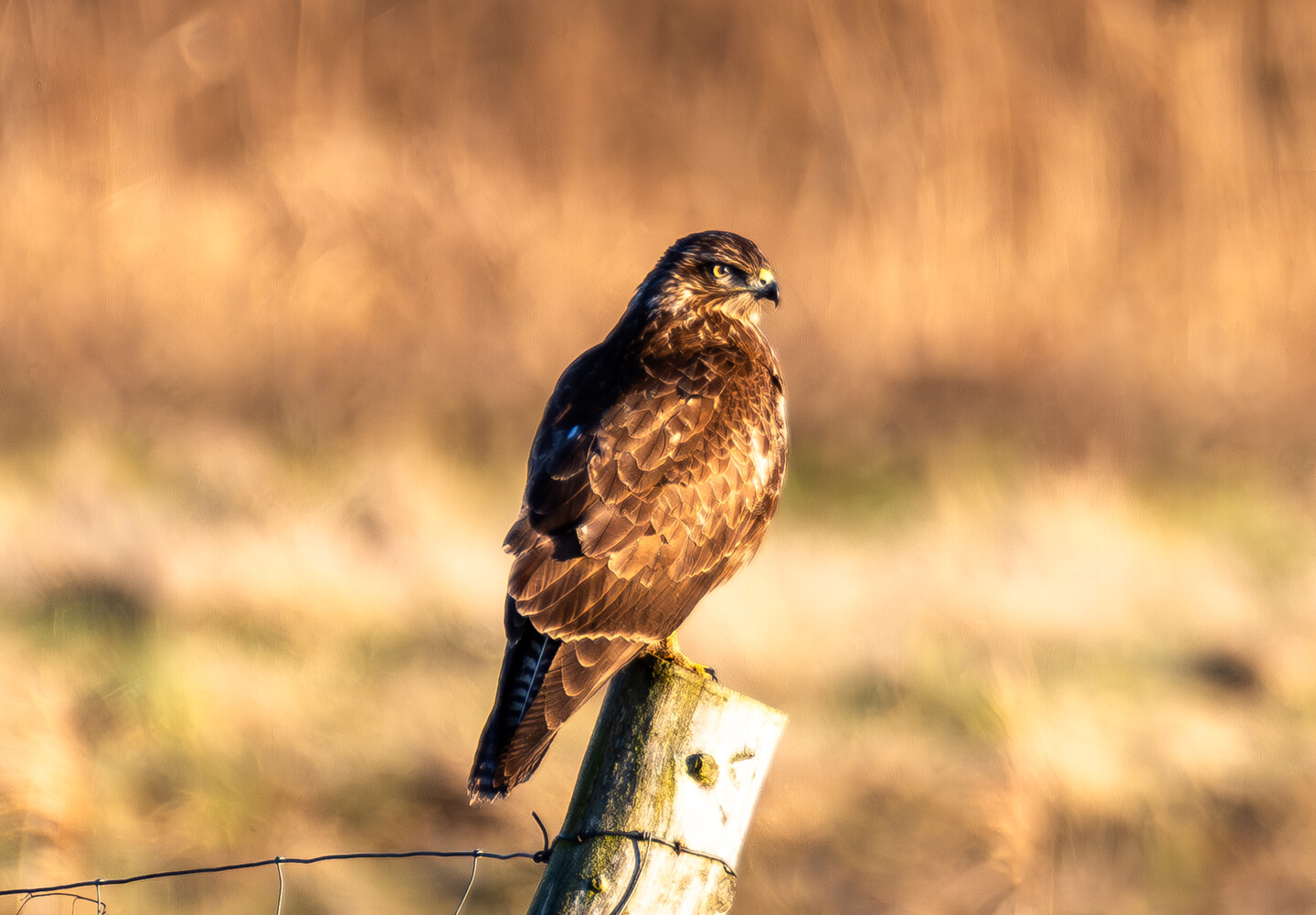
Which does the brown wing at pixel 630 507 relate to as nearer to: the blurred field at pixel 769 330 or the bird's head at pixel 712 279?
the bird's head at pixel 712 279

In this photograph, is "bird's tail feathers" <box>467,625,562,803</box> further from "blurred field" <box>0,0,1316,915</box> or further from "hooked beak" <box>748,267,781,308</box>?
"blurred field" <box>0,0,1316,915</box>

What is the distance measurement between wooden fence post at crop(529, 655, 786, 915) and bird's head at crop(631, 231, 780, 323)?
171 cm

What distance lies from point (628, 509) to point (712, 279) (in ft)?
3.41

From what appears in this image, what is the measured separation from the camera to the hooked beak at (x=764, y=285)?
13.7 feet

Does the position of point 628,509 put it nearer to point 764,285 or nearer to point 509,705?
point 509,705

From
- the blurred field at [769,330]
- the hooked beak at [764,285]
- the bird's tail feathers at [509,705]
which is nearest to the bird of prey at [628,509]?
the bird's tail feathers at [509,705]

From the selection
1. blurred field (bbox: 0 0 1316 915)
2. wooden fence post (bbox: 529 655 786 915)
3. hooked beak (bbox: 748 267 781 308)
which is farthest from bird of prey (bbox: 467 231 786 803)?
blurred field (bbox: 0 0 1316 915)

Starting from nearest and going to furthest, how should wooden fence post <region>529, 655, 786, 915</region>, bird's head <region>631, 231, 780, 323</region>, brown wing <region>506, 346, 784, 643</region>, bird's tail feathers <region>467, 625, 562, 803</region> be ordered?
1. wooden fence post <region>529, 655, 786, 915</region>
2. bird's tail feathers <region>467, 625, 562, 803</region>
3. brown wing <region>506, 346, 784, 643</region>
4. bird's head <region>631, 231, 780, 323</region>

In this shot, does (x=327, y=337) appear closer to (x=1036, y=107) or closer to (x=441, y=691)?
(x=441, y=691)

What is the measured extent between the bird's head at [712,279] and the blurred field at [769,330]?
3.62 meters

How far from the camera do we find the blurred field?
25.3 feet

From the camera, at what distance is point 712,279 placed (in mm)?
4168

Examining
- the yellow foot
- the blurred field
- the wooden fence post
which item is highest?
the blurred field

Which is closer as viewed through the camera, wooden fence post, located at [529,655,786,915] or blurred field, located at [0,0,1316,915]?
wooden fence post, located at [529,655,786,915]
